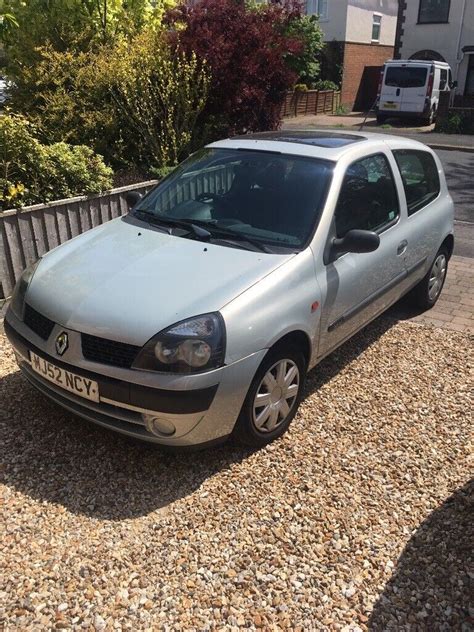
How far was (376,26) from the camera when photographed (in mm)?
29703

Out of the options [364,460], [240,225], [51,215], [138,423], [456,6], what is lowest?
[364,460]

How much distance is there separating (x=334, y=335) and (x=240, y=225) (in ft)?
3.20

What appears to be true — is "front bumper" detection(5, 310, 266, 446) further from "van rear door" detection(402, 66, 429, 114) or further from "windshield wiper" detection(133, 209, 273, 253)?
"van rear door" detection(402, 66, 429, 114)

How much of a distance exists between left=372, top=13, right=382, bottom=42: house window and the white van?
9281mm

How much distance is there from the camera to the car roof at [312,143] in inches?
156

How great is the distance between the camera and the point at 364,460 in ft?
10.9

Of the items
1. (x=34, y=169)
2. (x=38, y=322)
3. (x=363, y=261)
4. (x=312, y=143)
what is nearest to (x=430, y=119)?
(x=34, y=169)

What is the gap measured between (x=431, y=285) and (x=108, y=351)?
144 inches

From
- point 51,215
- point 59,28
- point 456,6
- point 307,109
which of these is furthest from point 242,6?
point 456,6

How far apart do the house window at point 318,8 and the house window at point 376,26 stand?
315 cm

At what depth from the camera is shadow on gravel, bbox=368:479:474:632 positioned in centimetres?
237

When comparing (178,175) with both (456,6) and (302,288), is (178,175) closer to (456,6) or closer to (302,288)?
(302,288)

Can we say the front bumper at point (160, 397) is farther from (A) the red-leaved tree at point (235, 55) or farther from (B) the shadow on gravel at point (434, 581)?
(A) the red-leaved tree at point (235, 55)

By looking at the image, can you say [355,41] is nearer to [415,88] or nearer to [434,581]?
[415,88]
